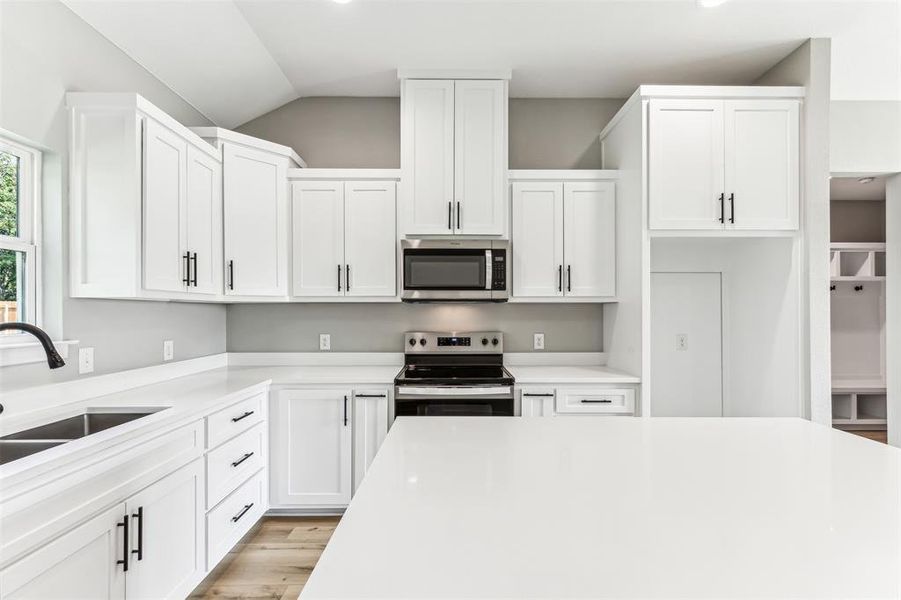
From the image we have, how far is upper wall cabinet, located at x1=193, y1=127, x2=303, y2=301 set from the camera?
111 inches

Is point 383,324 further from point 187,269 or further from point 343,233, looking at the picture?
point 187,269

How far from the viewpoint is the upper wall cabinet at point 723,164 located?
2.74 metres

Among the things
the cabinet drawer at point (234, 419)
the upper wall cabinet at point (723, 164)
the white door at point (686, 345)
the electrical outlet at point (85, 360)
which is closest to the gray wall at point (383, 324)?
the white door at point (686, 345)

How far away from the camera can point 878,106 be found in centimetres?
333

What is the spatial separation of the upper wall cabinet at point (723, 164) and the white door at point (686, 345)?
624 millimetres

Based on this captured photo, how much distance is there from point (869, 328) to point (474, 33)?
517 cm

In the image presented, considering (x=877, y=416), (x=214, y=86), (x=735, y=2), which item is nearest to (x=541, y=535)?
(x=735, y=2)

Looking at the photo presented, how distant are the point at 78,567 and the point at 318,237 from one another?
2169 millimetres

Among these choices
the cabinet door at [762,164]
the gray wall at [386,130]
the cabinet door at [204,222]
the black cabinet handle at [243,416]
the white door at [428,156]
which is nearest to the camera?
the black cabinet handle at [243,416]

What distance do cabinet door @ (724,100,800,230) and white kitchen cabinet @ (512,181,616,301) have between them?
0.71 m

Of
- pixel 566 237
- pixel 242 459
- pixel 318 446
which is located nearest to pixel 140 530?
pixel 242 459

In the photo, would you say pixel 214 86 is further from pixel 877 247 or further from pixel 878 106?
pixel 877 247

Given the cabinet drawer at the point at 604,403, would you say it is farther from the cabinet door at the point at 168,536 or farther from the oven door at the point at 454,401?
the cabinet door at the point at 168,536

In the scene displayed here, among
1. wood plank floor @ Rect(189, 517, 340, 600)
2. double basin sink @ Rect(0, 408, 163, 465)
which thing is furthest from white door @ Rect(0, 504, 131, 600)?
wood plank floor @ Rect(189, 517, 340, 600)
